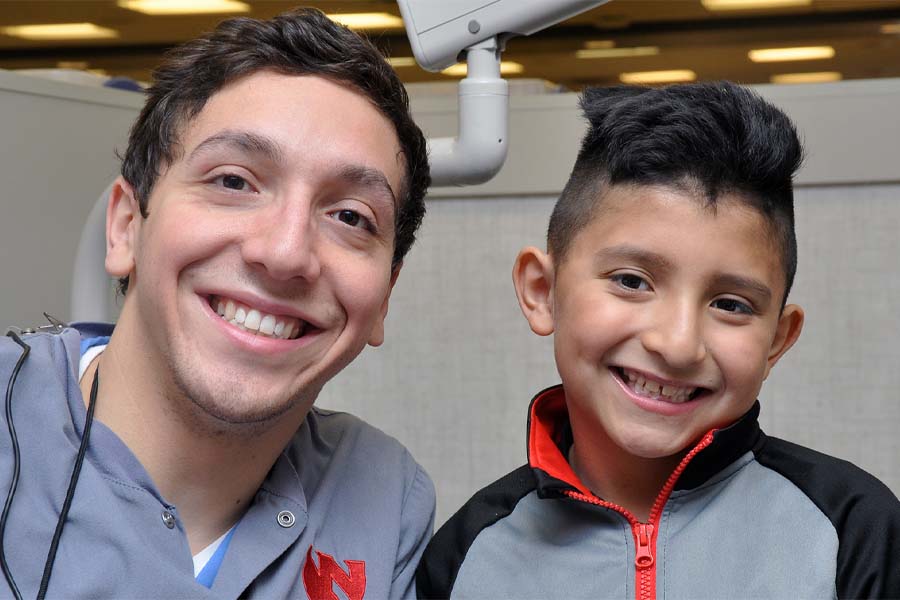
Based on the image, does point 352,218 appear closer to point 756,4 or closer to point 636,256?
point 636,256

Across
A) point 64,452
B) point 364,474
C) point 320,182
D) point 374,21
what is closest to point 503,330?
point 364,474

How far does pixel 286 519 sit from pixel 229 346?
6.7 inches

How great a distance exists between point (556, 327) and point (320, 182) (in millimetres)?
239

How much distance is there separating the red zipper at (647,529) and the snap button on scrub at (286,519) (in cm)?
24

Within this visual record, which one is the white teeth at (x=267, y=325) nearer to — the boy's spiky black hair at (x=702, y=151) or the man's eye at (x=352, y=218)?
the man's eye at (x=352, y=218)

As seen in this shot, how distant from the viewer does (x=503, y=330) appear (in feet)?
4.60

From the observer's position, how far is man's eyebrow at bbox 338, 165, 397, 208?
912 millimetres

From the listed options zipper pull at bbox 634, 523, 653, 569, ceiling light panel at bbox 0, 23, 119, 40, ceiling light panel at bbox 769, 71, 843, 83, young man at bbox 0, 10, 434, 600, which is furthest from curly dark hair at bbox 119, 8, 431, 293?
ceiling light panel at bbox 0, 23, 119, 40

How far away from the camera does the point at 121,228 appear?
1004mm

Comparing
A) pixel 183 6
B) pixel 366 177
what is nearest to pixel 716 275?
pixel 366 177

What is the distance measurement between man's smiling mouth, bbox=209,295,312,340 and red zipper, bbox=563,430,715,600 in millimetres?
273

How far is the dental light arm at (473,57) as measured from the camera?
0.99 m

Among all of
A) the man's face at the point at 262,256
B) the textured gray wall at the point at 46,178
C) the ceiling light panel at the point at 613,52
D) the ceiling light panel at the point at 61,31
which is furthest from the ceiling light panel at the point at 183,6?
the man's face at the point at 262,256

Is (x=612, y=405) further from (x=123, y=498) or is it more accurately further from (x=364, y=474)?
(x=123, y=498)
